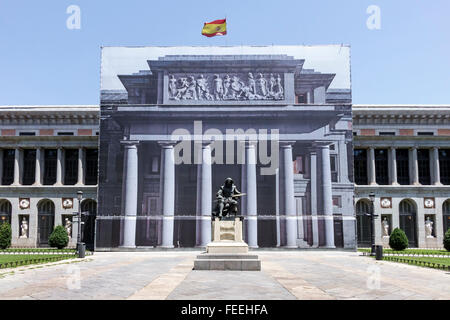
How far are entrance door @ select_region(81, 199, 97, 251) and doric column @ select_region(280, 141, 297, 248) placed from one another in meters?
22.1

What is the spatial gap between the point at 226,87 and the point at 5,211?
29.1 metres

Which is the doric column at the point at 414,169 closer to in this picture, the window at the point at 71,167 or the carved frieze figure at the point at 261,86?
the carved frieze figure at the point at 261,86

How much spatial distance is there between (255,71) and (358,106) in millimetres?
15280

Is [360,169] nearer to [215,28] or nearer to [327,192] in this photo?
[327,192]

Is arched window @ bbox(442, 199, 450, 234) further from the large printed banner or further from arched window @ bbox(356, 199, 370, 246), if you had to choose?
the large printed banner

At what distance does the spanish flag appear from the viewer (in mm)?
46781

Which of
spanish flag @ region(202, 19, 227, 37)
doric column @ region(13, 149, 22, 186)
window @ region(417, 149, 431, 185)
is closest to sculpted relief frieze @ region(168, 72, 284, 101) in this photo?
spanish flag @ region(202, 19, 227, 37)

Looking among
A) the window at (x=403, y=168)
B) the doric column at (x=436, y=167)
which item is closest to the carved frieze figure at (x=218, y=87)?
the window at (x=403, y=168)

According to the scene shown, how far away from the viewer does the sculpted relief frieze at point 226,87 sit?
156ft

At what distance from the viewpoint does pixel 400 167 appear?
5469 cm

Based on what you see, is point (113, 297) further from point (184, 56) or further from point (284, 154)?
point (184, 56)

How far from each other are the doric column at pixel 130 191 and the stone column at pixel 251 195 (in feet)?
35.1
